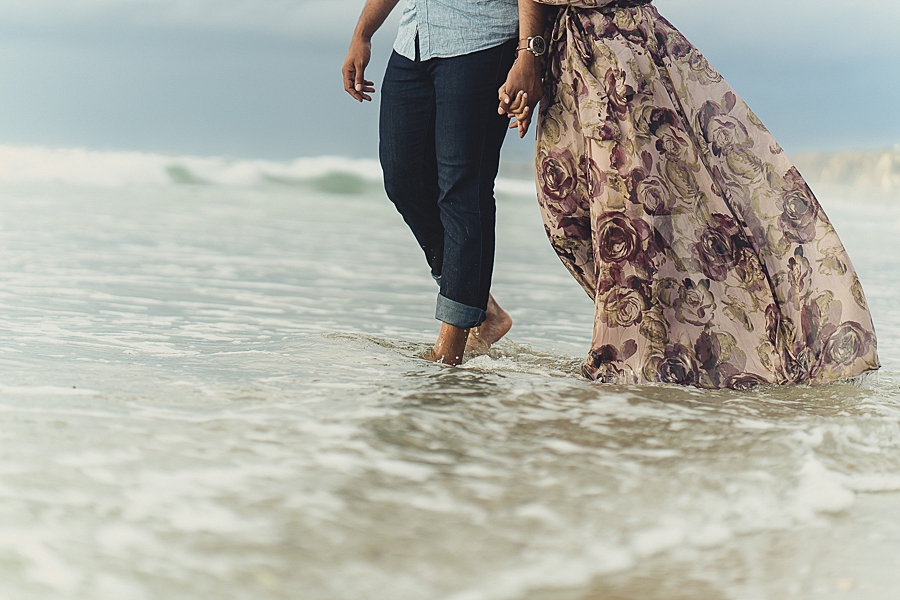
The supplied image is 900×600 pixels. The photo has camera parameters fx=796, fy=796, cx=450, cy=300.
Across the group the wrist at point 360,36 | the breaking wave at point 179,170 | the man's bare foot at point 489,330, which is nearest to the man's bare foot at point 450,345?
the man's bare foot at point 489,330

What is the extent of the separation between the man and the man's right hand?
168 millimetres

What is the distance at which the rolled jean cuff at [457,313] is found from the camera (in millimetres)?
1820

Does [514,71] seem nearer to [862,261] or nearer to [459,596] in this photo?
[459,596]

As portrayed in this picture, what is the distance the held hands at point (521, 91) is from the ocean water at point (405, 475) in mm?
559

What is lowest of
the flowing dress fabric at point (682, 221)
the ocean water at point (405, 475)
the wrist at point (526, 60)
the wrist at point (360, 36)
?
the ocean water at point (405, 475)

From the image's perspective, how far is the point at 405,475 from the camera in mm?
1082

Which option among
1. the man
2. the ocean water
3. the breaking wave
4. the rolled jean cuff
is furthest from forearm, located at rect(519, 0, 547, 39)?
the breaking wave

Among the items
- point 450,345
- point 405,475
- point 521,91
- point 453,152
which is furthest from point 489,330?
point 405,475

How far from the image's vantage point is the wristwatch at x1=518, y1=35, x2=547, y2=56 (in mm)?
1697

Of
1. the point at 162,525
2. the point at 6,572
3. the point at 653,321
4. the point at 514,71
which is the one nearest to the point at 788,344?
the point at 653,321

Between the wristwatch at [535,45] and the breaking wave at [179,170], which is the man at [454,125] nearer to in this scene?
the wristwatch at [535,45]

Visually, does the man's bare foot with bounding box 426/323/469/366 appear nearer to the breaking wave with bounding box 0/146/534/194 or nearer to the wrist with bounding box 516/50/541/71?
the wrist with bounding box 516/50/541/71

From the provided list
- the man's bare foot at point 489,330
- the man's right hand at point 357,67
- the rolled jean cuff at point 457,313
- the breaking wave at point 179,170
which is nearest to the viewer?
the rolled jean cuff at point 457,313

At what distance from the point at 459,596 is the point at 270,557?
0.68 feet
